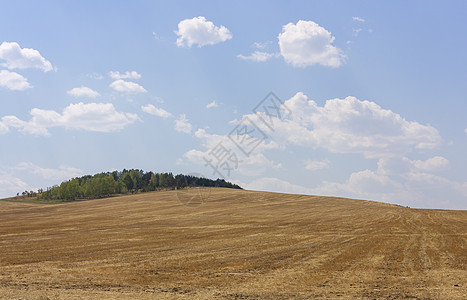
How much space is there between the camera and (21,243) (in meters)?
28.4

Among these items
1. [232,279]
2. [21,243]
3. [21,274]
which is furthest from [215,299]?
[21,243]

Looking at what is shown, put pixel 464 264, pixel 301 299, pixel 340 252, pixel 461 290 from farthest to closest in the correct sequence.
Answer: pixel 340 252 → pixel 464 264 → pixel 461 290 → pixel 301 299

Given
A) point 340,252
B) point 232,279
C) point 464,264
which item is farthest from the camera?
point 340,252

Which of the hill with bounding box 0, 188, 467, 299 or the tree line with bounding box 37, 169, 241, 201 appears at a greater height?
the tree line with bounding box 37, 169, 241, 201

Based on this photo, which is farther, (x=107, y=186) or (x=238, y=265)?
(x=107, y=186)

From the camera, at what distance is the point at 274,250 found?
2303 centimetres

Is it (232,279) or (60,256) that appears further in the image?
(60,256)

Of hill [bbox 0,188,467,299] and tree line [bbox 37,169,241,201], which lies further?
tree line [bbox 37,169,241,201]

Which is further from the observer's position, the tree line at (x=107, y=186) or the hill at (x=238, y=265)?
the tree line at (x=107, y=186)

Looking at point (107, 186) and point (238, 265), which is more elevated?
point (107, 186)

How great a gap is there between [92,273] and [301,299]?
34.4 ft

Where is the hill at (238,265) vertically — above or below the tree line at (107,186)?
below

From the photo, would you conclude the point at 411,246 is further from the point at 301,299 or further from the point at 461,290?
the point at 301,299

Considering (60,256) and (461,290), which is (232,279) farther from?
(60,256)
